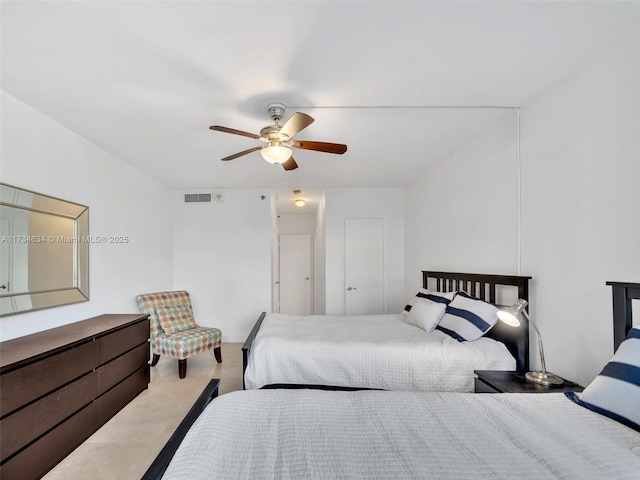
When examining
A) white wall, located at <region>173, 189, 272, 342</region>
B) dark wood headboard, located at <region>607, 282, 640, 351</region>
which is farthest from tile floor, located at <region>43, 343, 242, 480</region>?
dark wood headboard, located at <region>607, 282, 640, 351</region>

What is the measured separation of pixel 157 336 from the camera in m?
3.45

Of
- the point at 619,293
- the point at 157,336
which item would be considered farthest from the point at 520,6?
the point at 157,336

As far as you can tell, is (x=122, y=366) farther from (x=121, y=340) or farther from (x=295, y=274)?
(x=295, y=274)

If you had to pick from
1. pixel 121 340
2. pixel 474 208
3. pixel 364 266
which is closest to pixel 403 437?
pixel 474 208

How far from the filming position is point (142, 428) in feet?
7.64

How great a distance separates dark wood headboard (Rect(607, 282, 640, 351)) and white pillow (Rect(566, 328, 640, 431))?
0.17m

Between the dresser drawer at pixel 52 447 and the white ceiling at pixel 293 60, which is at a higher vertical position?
the white ceiling at pixel 293 60

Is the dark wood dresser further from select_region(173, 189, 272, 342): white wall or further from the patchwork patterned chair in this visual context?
select_region(173, 189, 272, 342): white wall

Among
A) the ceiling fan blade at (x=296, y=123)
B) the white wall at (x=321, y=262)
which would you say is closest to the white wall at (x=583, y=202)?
the ceiling fan blade at (x=296, y=123)

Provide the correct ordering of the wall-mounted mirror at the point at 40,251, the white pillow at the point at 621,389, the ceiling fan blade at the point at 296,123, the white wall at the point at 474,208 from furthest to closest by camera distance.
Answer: the white wall at the point at 474,208, the wall-mounted mirror at the point at 40,251, the ceiling fan blade at the point at 296,123, the white pillow at the point at 621,389

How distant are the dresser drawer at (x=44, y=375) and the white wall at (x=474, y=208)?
3.28 metres

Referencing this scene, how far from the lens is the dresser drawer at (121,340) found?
2.37 meters

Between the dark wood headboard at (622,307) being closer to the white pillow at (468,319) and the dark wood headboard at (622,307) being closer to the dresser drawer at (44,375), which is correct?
the white pillow at (468,319)

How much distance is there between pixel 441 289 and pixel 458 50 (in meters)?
2.51
